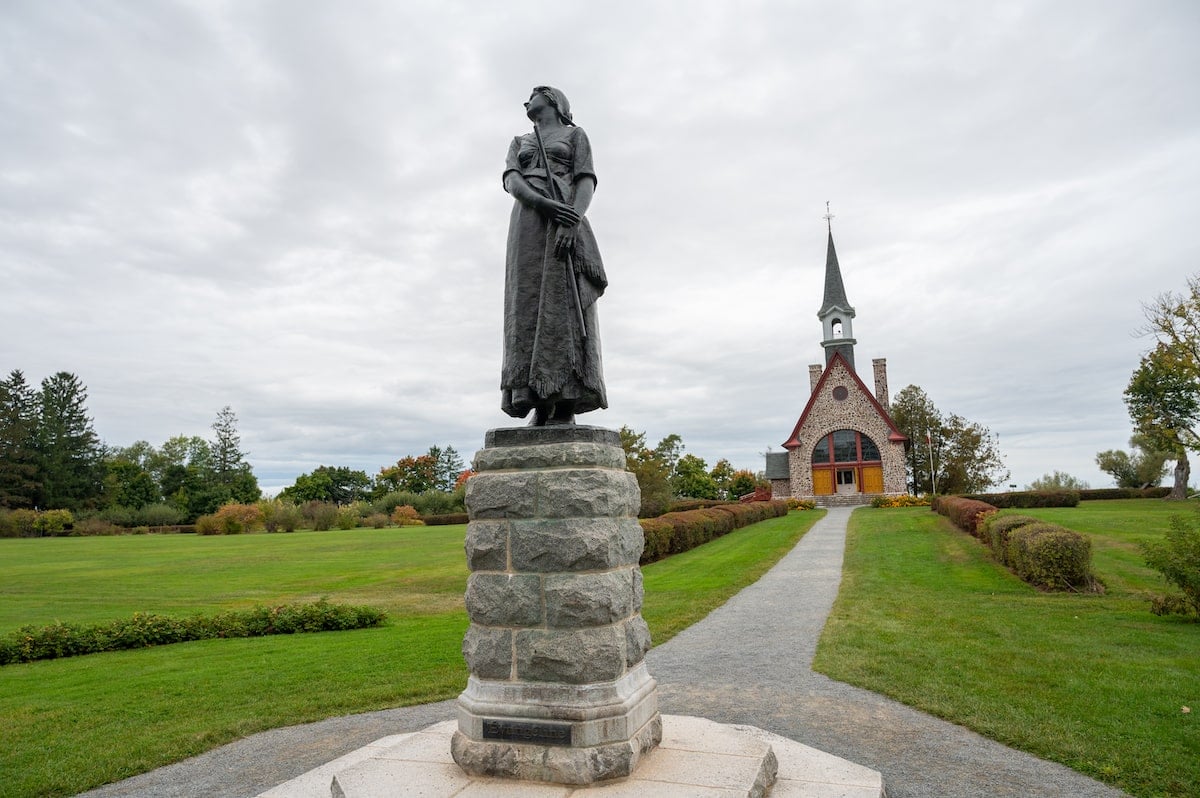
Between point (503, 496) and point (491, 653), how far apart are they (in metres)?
1.00

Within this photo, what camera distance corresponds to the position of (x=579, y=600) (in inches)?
169

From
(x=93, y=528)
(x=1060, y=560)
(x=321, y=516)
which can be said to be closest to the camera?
(x=1060, y=560)

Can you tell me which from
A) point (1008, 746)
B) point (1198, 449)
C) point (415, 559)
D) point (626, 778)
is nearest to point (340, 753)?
point (626, 778)

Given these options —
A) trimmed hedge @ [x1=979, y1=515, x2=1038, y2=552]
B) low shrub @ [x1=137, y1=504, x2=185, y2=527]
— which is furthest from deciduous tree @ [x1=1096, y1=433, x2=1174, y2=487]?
low shrub @ [x1=137, y1=504, x2=185, y2=527]

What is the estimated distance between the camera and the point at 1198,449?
1691 centimetres

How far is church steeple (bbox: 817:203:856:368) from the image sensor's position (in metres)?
51.0

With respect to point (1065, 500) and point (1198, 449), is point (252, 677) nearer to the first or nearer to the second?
point (1198, 449)

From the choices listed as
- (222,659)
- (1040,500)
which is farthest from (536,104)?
(1040,500)

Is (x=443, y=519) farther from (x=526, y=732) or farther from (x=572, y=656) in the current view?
(x=572, y=656)

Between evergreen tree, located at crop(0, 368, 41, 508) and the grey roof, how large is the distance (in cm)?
6468

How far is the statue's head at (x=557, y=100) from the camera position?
17.6 ft

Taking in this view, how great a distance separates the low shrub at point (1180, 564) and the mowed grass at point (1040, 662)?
11.6 inches

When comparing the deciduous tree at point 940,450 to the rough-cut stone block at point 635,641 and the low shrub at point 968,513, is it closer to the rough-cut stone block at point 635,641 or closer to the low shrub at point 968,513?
the low shrub at point 968,513

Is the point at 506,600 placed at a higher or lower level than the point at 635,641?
higher
